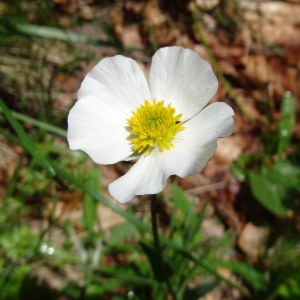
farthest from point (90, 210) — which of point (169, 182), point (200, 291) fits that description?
point (200, 291)

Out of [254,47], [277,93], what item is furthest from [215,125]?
[254,47]

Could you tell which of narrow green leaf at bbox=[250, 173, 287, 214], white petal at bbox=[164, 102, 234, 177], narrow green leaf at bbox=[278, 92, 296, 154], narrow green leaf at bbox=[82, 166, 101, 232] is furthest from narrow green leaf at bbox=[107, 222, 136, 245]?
narrow green leaf at bbox=[278, 92, 296, 154]

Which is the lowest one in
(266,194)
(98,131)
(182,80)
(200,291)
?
(266,194)

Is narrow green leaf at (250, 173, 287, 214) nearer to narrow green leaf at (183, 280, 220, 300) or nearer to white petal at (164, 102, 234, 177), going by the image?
narrow green leaf at (183, 280, 220, 300)

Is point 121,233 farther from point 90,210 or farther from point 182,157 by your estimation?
point 182,157

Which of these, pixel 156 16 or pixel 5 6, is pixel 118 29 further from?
pixel 5 6

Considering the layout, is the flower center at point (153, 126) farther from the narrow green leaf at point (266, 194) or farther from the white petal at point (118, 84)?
the narrow green leaf at point (266, 194)
